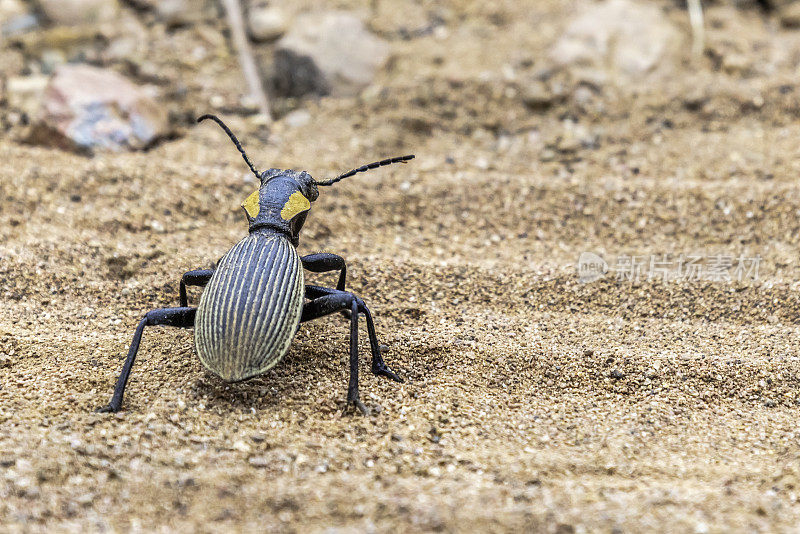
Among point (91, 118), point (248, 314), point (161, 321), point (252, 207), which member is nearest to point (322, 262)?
point (252, 207)

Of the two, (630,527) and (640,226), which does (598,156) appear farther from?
(630,527)

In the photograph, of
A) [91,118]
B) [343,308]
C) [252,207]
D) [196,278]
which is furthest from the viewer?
[91,118]

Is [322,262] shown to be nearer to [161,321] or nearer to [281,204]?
[281,204]

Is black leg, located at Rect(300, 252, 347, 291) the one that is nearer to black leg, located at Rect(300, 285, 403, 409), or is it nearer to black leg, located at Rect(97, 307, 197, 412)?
black leg, located at Rect(300, 285, 403, 409)

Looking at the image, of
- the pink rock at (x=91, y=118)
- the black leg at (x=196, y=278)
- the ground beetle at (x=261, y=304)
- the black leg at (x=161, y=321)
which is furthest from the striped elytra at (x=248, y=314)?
the pink rock at (x=91, y=118)

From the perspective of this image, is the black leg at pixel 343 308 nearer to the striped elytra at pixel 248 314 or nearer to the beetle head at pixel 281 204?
the striped elytra at pixel 248 314

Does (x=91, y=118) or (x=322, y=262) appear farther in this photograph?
(x=91, y=118)
